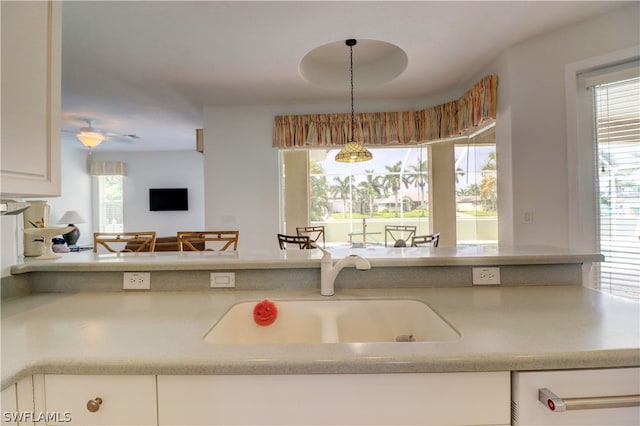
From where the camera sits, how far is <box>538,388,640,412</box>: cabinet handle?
690 millimetres

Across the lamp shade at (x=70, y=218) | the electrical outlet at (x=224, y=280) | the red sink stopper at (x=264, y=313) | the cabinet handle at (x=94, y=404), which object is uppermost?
the lamp shade at (x=70, y=218)

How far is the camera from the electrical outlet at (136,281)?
1317 millimetres

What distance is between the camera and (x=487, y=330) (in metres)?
0.85

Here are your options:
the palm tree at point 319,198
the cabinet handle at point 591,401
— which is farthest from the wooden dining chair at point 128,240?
the palm tree at point 319,198

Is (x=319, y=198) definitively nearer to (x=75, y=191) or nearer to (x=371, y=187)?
(x=371, y=187)

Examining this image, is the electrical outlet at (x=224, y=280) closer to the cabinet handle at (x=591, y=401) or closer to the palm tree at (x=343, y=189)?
the cabinet handle at (x=591, y=401)

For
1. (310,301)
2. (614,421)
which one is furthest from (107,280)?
(614,421)

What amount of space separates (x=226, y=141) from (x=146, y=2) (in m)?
2.13

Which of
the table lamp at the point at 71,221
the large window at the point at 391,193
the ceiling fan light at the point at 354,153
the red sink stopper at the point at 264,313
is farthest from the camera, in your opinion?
the table lamp at the point at 71,221

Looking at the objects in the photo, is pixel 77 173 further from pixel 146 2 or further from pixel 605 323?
pixel 605 323

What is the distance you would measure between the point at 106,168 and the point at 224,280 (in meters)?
7.18

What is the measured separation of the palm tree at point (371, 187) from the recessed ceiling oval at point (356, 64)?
5.96 ft

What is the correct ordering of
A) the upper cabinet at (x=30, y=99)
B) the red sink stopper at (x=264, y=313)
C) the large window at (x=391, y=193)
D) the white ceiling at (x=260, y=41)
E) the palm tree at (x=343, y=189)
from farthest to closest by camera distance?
1. the palm tree at (x=343, y=189)
2. the large window at (x=391, y=193)
3. the white ceiling at (x=260, y=41)
4. the red sink stopper at (x=264, y=313)
5. the upper cabinet at (x=30, y=99)

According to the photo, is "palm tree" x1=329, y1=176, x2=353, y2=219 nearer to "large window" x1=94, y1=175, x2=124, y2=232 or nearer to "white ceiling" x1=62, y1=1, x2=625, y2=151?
"white ceiling" x1=62, y1=1, x2=625, y2=151
